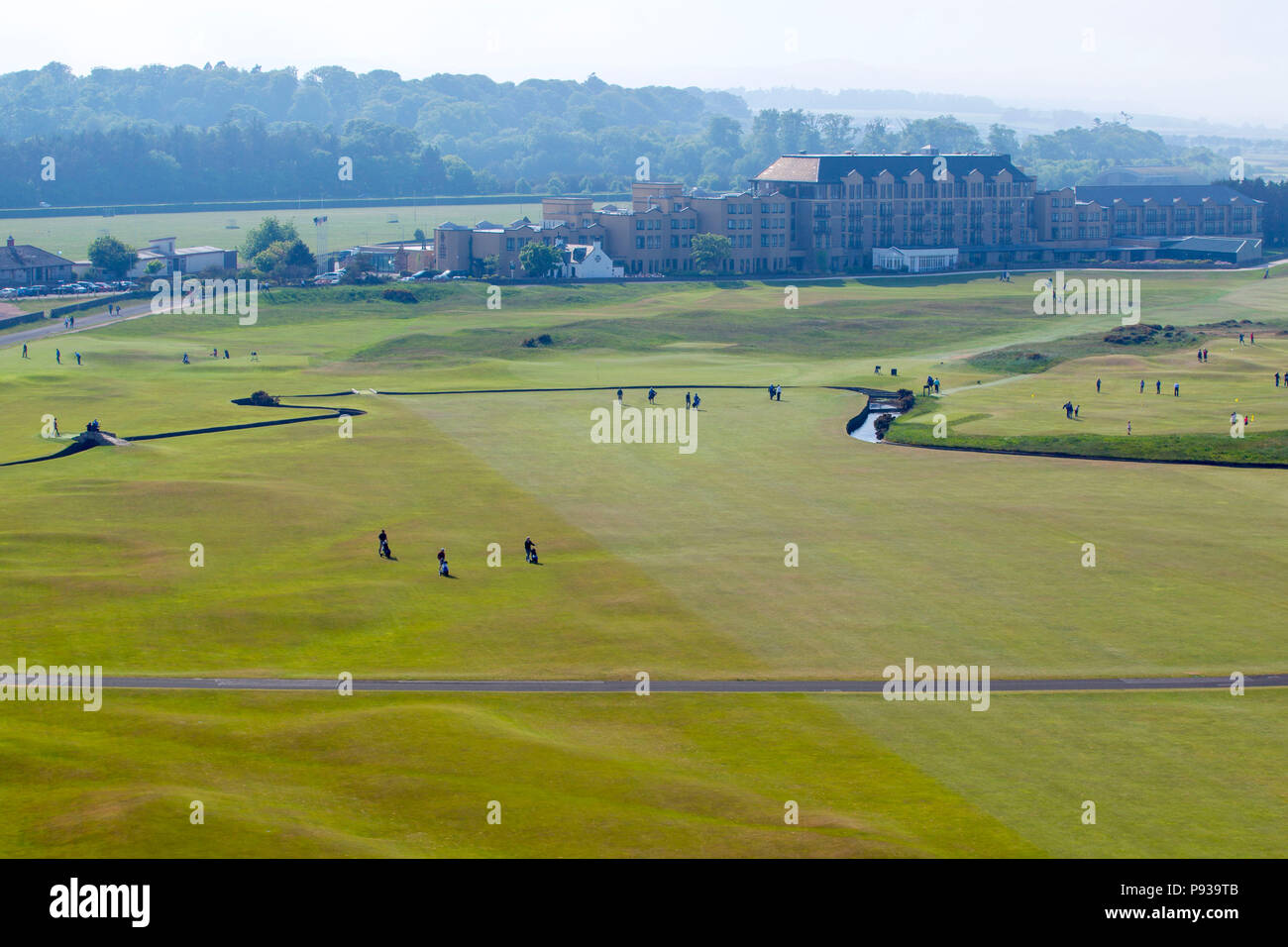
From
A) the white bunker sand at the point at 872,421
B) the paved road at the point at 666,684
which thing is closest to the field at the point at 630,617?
Answer: the paved road at the point at 666,684

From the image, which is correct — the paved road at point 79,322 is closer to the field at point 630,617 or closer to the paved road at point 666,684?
the field at point 630,617

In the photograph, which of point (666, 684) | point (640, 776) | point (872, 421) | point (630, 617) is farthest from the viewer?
point (872, 421)

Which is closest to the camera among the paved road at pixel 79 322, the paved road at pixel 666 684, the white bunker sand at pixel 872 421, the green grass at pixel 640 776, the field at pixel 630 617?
the green grass at pixel 640 776

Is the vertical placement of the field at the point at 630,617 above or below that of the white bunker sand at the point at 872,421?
below

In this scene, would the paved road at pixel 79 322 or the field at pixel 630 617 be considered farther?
the paved road at pixel 79 322

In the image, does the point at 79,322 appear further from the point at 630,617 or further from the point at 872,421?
the point at 630,617

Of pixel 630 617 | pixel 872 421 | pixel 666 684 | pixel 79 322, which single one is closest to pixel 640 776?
pixel 666 684

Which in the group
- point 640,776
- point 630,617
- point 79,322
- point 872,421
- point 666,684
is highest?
point 79,322

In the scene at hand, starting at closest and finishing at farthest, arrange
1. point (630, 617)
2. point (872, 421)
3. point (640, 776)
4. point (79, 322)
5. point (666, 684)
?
point (640, 776), point (666, 684), point (630, 617), point (872, 421), point (79, 322)
